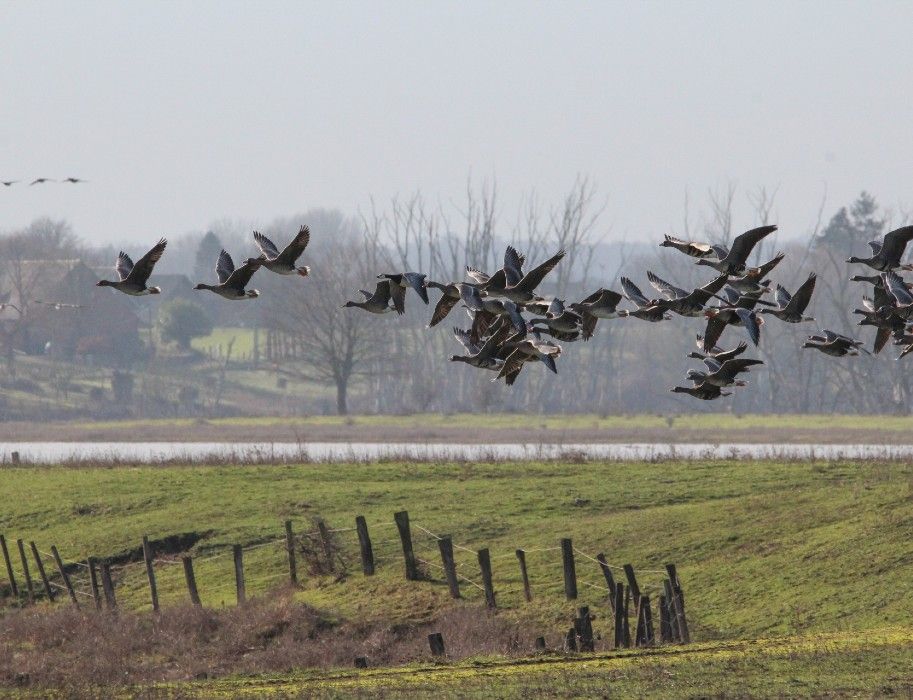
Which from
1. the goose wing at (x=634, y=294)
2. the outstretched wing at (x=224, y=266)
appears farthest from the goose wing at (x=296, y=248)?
the goose wing at (x=634, y=294)

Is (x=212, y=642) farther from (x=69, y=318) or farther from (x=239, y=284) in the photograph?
(x=69, y=318)

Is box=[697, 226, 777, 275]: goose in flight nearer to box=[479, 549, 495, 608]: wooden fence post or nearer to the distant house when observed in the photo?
box=[479, 549, 495, 608]: wooden fence post

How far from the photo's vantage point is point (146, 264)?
1603cm

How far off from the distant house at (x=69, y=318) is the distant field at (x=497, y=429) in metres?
25.0

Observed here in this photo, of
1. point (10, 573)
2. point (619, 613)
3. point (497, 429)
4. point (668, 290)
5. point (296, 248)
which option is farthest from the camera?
point (497, 429)

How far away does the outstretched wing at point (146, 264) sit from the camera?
51.9 ft

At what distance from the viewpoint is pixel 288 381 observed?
150875mm

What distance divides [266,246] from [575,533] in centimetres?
2443

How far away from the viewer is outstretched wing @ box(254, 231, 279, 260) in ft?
53.1

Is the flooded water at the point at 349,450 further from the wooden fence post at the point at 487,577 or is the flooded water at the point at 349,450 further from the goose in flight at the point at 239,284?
the goose in flight at the point at 239,284

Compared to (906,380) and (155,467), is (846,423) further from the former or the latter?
(155,467)

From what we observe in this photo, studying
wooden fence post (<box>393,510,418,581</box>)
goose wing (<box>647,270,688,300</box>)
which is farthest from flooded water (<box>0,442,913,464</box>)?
goose wing (<box>647,270,688,300</box>)

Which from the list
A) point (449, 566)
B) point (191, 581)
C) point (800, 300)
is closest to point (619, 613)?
point (449, 566)

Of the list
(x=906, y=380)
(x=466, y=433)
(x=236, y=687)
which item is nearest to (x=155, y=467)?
(x=236, y=687)
